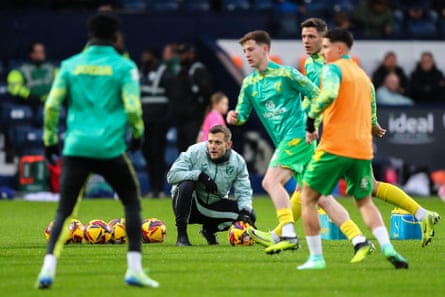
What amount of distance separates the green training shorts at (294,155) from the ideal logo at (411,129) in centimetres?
1195

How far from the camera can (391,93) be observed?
24.9 metres

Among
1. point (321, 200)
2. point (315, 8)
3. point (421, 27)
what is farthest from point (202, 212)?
point (421, 27)

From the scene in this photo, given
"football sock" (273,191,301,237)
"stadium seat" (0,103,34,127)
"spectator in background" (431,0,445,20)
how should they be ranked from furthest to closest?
"spectator in background" (431,0,445,20)
"stadium seat" (0,103,34,127)
"football sock" (273,191,301,237)

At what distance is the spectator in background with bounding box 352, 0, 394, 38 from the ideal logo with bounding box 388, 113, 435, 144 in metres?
2.45

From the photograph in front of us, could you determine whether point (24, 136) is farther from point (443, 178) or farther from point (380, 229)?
point (380, 229)

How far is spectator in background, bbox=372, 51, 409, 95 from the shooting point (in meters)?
25.0

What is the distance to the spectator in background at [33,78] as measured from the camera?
23109mm

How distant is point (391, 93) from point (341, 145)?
46.8ft

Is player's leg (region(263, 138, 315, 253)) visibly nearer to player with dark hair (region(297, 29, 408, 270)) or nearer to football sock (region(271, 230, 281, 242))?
football sock (region(271, 230, 281, 242))

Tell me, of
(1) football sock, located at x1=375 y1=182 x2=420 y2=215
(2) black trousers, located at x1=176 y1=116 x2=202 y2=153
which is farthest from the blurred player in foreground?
(2) black trousers, located at x1=176 y1=116 x2=202 y2=153

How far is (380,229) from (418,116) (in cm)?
1363

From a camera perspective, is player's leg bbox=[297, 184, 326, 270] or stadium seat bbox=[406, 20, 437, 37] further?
stadium seat bbox=[406, 20, 437, 37]

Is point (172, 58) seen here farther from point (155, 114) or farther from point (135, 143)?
point (135, 143)

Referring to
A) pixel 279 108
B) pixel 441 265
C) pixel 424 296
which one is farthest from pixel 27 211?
pixel 424 296
